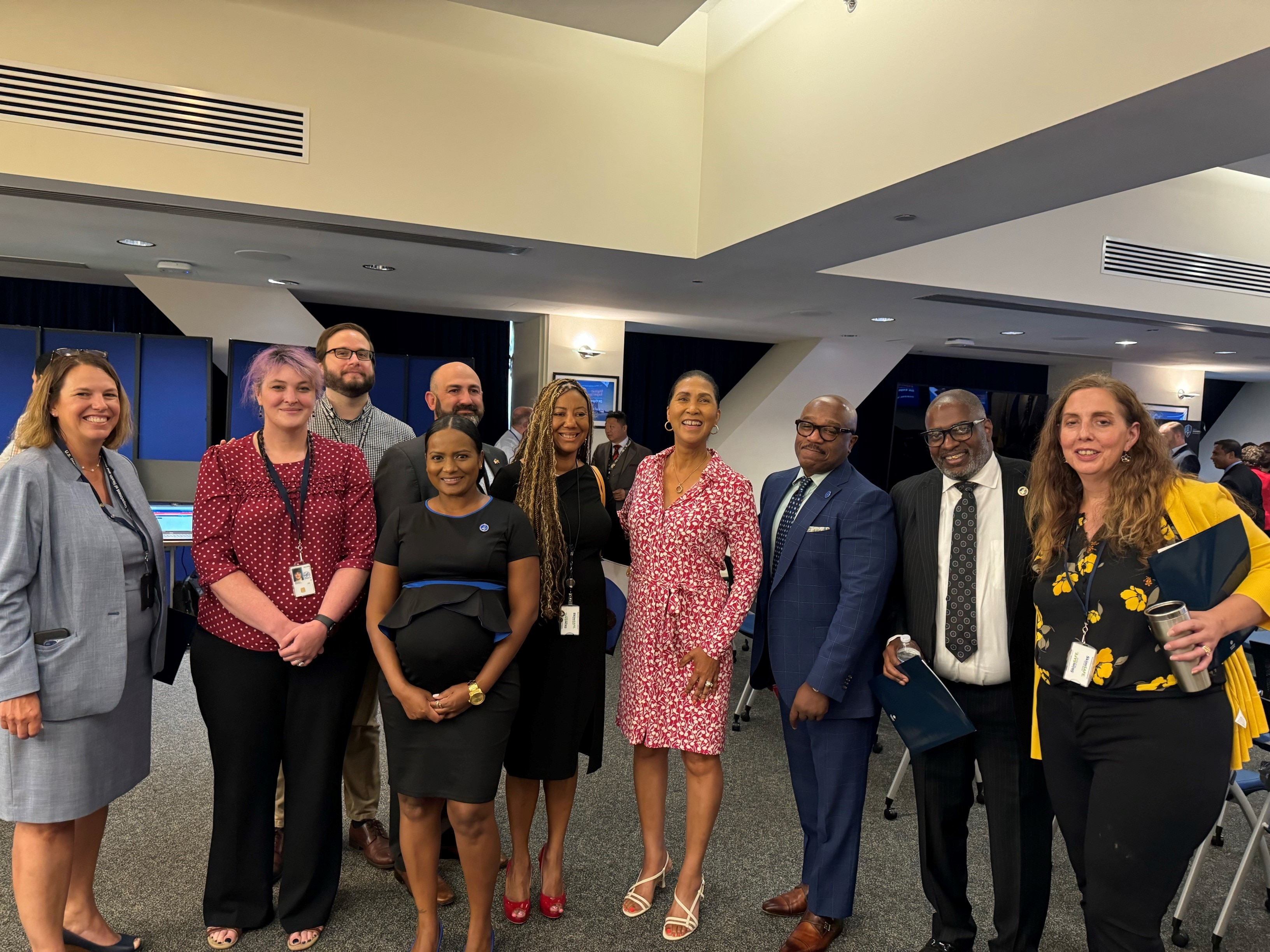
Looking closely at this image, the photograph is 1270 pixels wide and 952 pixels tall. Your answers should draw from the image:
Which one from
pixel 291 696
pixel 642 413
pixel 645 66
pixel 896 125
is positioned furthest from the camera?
pixel 642 413

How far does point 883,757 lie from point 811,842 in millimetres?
1818

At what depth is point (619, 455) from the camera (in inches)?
304

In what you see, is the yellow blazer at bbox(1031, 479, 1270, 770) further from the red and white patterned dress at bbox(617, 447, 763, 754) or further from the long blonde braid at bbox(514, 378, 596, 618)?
the long blonde braid at bbox(514, 378, 596, 618)

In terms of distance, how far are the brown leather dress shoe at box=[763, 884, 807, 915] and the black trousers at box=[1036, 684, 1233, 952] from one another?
101cm

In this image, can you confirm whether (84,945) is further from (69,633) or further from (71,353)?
(71,353)

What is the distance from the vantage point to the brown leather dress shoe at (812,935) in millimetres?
2416

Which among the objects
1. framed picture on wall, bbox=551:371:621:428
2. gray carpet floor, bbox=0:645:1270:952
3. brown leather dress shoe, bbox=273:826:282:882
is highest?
framed picture on wall, bbox=551:371:621:428

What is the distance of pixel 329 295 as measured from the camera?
9.00m

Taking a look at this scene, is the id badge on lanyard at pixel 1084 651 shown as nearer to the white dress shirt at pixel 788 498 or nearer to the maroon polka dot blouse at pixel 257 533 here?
the white dress shirt at pixel 788 498

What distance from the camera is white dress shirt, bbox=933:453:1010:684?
2.12 metres

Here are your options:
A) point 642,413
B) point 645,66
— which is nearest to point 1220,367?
point 642,413

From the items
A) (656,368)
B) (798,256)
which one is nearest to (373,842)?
(798,256)

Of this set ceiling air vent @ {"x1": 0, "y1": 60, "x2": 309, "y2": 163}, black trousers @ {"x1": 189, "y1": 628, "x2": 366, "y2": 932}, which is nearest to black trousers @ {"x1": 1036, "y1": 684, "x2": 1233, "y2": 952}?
black trousers @ {"x1": 189, "y1": 628, "x2": 366, "y2": 932}

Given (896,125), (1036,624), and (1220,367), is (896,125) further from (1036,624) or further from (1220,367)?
(1220,367)
